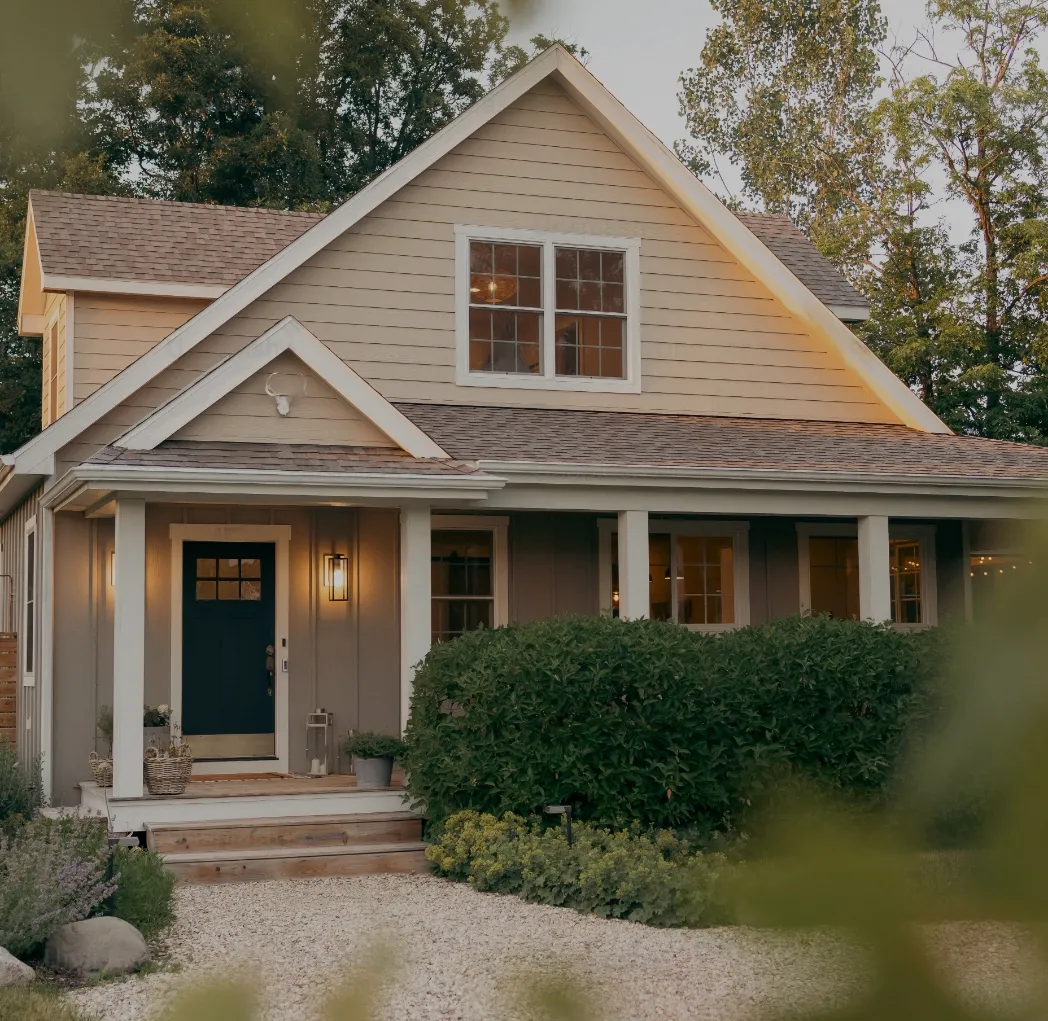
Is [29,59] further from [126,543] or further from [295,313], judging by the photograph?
[295,313]

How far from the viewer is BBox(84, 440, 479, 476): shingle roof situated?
1024cm

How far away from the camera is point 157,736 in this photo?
11.6 m

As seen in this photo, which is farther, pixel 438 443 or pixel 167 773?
pixel 438 443

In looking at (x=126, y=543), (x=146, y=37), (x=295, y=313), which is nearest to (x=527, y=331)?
(x=295, y=313)

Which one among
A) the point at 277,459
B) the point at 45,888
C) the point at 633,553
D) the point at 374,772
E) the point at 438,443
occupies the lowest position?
the point at 45,888

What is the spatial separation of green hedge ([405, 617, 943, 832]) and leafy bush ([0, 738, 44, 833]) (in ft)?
10.8

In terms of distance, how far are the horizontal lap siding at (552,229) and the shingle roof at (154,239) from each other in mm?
1354

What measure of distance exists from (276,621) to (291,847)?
2829 millimetres

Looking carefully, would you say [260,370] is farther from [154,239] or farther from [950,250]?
[950,250]

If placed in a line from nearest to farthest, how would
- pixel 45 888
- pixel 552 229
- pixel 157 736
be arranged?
pixel 45 888, pixel 157 736, pixel 552 229

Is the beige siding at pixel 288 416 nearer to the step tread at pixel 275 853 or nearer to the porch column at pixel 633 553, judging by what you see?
the porch column at pixel 633 553

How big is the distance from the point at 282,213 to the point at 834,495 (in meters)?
7.01

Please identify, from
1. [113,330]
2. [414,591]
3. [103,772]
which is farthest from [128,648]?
[113,330]

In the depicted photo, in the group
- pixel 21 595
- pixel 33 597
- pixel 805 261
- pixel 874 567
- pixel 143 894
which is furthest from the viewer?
pixel 805 261
